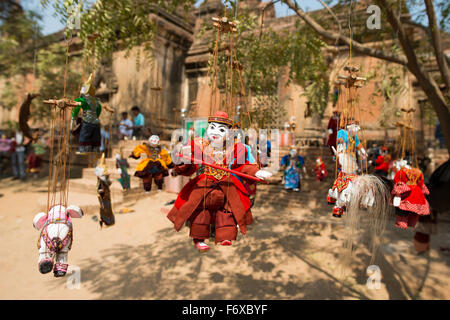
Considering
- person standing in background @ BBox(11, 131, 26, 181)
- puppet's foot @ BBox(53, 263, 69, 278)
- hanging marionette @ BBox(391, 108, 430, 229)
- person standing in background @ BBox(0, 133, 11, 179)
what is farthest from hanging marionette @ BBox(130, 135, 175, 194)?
person standing in background @ BBox(0, 133, 11, 179)

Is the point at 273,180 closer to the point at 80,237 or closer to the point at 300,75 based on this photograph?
the point at 300,75

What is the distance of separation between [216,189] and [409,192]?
1898mm

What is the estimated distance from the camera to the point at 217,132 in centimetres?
267

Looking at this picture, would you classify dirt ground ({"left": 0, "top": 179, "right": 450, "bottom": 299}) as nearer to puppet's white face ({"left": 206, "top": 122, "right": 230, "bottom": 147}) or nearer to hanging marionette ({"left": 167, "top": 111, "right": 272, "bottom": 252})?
hanging marionette ({"left": 167, "top": 111, "right": 272, "bottom": 252})

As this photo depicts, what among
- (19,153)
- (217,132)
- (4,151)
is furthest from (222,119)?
(4,151)

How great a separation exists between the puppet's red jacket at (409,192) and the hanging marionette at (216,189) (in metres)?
1.41

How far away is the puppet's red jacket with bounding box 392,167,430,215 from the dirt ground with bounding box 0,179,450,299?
2938 mm

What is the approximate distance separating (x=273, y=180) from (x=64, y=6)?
7233 mm

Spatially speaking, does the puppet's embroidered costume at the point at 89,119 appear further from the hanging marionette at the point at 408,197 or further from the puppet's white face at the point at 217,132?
the hanging marionette at the point at 408,197

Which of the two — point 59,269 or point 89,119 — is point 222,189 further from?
point 89,119

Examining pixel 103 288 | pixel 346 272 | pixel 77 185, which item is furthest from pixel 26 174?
pixel 346 272

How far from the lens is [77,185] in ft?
27.1

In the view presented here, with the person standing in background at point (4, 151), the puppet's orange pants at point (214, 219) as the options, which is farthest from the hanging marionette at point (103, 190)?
the person standing in background at point (4, 151)

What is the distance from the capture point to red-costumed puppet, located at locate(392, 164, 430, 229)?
283 centimetres
